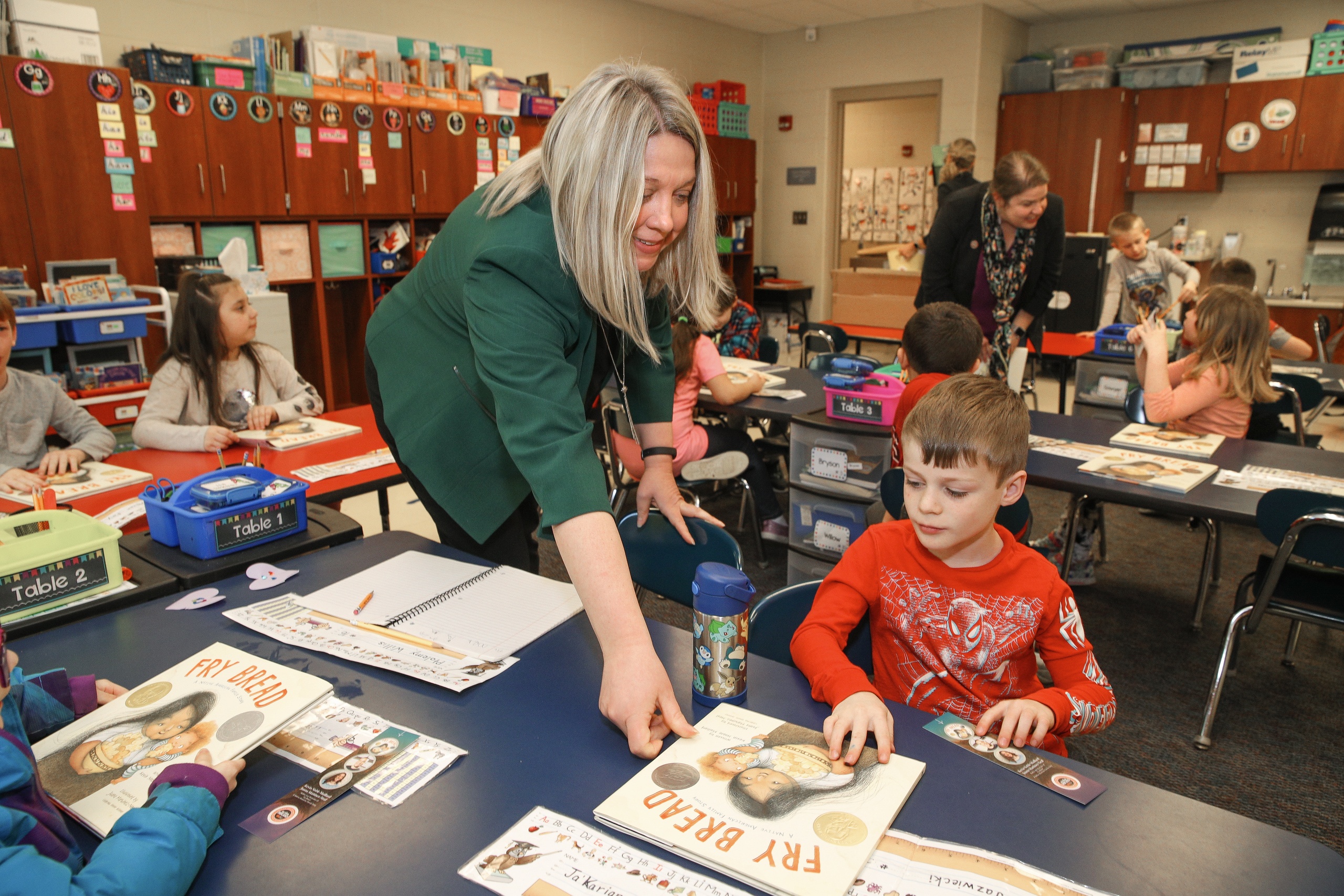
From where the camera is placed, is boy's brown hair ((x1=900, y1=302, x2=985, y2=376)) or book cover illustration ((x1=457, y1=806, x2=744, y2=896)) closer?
book cover illustration ((x1=457, y1=806, x2=744, y2=896))

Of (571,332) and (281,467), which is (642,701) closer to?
(571,332)

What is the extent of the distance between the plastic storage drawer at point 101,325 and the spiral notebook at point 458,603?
2.90m

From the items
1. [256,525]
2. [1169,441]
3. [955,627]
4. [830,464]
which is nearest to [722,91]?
[830,464]

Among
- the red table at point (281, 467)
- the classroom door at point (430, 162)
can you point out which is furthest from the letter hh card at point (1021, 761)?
the classroom door at point (430, 162)

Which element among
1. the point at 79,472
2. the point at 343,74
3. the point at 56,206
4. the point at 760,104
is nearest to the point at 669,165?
the point at 79,472

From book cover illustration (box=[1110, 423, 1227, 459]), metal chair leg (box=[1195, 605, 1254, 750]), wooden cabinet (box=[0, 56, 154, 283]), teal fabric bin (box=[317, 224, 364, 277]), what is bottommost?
metal chair leg (box=[1195, 605, 1254, 750])

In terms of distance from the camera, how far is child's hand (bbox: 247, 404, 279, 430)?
252cm

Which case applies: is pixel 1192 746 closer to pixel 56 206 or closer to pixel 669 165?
pixel 669 165

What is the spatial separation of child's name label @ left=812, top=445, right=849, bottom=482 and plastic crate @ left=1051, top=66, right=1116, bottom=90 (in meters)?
6.01

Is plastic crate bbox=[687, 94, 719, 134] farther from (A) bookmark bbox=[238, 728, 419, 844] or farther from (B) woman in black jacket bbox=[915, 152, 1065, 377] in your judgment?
(A) bookmark bbox=[238, 728, 419, 844]

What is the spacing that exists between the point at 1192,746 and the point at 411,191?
482 centimetres

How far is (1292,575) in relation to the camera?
2.19 meters

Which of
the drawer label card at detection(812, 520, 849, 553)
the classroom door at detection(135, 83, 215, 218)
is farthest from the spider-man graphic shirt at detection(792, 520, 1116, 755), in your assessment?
the classroom door at detection(135, 83, 215, 218)

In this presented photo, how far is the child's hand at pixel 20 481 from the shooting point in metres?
1.99
